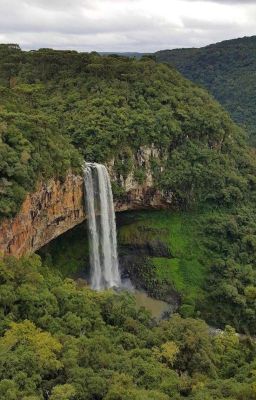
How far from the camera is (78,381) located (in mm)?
18031

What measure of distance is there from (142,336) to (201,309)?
12989mm

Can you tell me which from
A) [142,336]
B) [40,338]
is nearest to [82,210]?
[142,336]

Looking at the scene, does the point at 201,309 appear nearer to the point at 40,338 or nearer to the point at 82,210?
the point at 82,210

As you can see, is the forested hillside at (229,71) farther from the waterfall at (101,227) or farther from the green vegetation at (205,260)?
the waterfall at (101,227)

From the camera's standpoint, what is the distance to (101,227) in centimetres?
3628

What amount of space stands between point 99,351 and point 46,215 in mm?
12653

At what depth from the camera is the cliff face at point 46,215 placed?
27.8m

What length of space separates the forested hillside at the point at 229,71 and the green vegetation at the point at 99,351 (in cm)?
5146

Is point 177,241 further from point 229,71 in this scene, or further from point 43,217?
point 229,71

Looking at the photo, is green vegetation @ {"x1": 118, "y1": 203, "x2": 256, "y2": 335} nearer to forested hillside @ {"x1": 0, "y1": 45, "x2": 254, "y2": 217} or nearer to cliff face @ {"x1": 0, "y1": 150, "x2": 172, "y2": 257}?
forested hillside @ {"x1": 0, "y1": 45, "x2": 254, "y2": 217}

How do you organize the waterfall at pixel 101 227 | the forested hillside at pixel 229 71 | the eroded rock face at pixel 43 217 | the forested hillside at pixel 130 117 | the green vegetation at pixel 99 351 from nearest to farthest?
the green vegetation at pixel 99 351 → the eroded rock face at pixel 43 217 → the waterfall at pixel 101 227 → the forested hillside at pixel 130 117 → the forested hillside at pixel 229 71

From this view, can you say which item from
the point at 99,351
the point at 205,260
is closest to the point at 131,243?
the point at 205,260

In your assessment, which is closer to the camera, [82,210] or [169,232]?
[82,210]

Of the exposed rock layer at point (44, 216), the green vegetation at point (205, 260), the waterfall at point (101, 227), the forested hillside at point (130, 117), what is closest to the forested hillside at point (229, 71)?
the forested hillside at point (130, 117)
